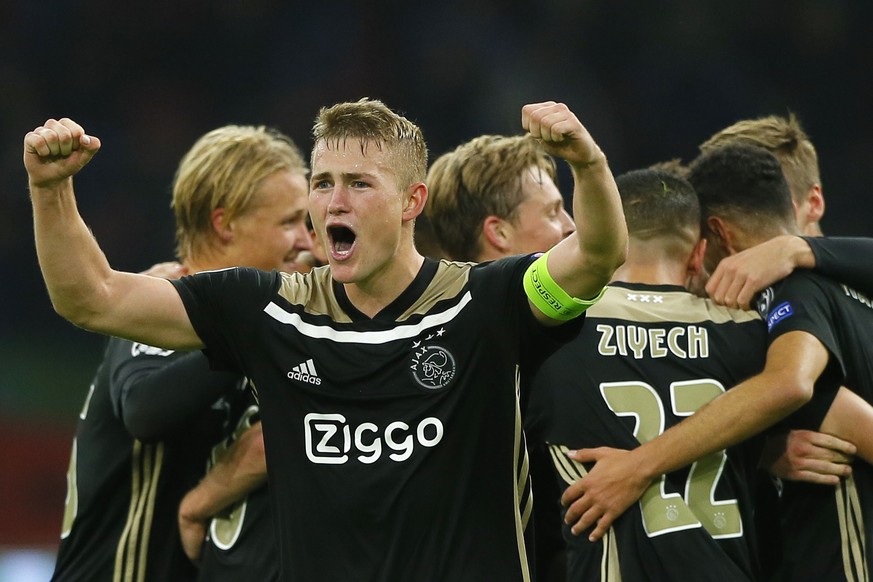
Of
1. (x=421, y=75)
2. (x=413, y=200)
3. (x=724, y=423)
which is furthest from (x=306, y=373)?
(x=421, y=75)

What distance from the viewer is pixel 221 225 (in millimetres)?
4500

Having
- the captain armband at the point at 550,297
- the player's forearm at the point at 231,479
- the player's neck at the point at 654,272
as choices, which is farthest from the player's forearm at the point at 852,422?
the player's forearm at the point at 231,479

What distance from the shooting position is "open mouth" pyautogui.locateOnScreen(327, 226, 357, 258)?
3.14 metres

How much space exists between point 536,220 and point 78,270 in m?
2.02

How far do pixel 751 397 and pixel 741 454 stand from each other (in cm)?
37

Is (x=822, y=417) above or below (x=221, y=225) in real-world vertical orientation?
below

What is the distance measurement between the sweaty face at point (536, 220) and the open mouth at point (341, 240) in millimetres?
1360

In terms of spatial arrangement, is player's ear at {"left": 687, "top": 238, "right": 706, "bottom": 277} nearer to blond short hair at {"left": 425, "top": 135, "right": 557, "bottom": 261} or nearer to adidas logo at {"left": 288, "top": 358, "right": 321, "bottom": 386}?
blond short hair at {"left": 425, "top": 135, "right": 557, "bottom": 261}

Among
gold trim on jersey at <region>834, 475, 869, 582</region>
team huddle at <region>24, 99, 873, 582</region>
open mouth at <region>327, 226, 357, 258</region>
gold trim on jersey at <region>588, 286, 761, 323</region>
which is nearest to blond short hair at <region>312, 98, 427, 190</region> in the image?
team huddle at <region>24, 99, 873, 582</region>

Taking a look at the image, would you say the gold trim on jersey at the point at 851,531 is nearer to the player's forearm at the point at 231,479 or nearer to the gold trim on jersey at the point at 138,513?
the player's forearm at the point at 231,479

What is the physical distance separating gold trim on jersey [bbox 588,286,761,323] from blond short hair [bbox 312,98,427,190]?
0.83 meters

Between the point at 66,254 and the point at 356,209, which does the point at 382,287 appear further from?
the point at 66,254

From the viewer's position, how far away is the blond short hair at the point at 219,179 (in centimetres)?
450

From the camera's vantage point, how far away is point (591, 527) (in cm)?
365
